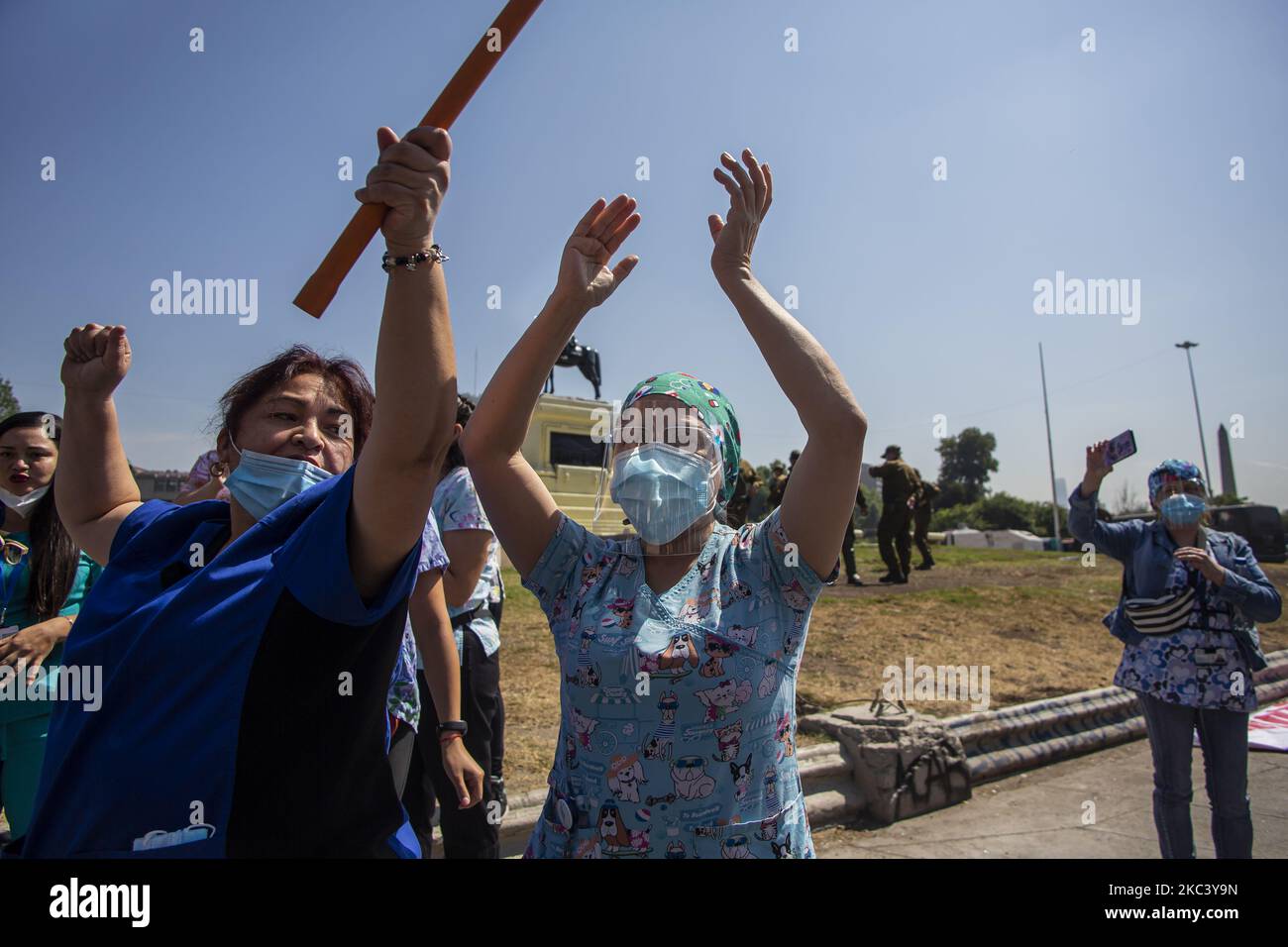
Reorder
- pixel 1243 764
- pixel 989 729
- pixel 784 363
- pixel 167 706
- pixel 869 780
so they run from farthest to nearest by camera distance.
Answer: pixel 989 729, pixel 869 780, pixel 1243 764, pixel 784 363, pixel 167 706

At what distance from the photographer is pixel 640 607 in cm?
196

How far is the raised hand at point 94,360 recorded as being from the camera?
1.96m

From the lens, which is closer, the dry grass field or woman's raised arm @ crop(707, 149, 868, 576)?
woman's raised arm @ crop(707, 149, 868, 576)

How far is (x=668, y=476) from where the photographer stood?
2.09 metres

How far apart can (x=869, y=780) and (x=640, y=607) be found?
3626mm

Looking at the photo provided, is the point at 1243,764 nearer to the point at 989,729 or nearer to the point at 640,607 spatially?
the point at 989,729

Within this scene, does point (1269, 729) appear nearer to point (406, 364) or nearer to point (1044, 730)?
point (1044, 730)

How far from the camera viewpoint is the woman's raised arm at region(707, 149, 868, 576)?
6.09ft

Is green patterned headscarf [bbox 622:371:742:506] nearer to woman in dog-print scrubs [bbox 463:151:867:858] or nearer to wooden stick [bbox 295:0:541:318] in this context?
woman in dog-print scrubs [bbox 463:151:867:858]

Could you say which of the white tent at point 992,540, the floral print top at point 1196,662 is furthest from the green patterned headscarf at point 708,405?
the white tent at point 992,540

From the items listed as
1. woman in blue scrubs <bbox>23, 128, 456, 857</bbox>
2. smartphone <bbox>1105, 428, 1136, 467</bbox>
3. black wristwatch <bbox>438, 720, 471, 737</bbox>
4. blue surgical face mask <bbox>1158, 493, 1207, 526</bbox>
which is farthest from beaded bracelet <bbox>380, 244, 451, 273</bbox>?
blue surgical face mask <bbox>1158, 493, 1207, 526</bbox>

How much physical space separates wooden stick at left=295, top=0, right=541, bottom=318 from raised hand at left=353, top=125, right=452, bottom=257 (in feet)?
0.11

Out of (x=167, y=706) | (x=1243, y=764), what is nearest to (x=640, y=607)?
(x=167, y=706)

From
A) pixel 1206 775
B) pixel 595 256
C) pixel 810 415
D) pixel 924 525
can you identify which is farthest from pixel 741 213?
pixel 924 525
